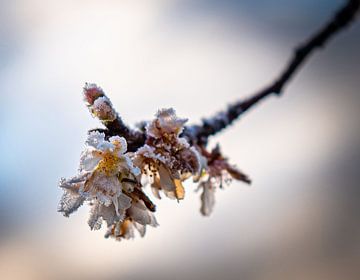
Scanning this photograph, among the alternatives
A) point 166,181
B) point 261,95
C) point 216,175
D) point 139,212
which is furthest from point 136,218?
point 261,95

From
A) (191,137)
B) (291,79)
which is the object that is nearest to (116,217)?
(191,137)

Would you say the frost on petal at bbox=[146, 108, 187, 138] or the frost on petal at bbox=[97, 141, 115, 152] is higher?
the frost on petal at bbox=[146, 108, 187, 138]

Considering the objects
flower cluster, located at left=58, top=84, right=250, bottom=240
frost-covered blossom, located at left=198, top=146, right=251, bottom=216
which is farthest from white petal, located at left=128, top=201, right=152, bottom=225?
frost-covered blossom, located at left=198, top=146, right=251, bottom=216

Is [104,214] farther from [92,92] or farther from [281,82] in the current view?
[281,82]

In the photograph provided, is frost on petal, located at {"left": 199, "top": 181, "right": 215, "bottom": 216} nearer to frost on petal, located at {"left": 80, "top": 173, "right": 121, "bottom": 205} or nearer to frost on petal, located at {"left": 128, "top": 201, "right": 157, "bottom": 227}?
frost on petal, located at {"left": 128, "top": 201, "right": 157, "bottom": 227}

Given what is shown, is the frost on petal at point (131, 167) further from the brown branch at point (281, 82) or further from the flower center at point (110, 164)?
the brown branch at point (281, 82)

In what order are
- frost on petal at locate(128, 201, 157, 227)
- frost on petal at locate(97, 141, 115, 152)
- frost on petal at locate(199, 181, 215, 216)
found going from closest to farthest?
frost on petal at locate(97, 141, 115, 152)
frost on petal at locate(128, 201, 157, 227)
frost on petal at locate(199, 181, 215, 216)
